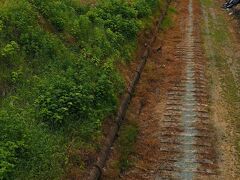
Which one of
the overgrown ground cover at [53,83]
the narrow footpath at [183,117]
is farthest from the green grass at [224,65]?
the overgrown ground cover at [53,83]

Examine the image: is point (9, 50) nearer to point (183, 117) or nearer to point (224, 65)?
point (183, 117)

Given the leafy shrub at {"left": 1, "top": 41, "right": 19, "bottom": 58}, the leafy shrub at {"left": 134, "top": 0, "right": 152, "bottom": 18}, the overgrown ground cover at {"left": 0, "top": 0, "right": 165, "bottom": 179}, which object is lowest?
the leafy shrub at {"left": 134, "top": 0, "right": 152, "bottom": 18}

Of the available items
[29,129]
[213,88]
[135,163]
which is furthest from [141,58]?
[29,129]

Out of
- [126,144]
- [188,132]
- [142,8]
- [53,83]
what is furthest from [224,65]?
[53,83]

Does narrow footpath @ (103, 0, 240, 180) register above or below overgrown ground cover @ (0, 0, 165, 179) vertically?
below

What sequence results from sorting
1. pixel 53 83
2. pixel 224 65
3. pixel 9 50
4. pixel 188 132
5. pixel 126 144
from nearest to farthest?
pixel 53 83, pixel 126 144, pixel 9 50, pixel 188 132, pixel 224 65

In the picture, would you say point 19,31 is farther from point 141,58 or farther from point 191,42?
point 191,42

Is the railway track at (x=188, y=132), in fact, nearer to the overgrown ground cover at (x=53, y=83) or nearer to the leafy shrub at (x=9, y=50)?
the overgrown ground cover at (x=53, y=83)

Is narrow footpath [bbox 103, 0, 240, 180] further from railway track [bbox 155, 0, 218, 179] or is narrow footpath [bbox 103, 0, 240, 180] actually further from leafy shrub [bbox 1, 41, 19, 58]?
leafy shrub [bbox 1, 41, 19, 58]

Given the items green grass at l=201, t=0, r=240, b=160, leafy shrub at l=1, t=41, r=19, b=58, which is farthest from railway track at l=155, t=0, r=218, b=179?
leafy shrub at l=1, t=41, r=19, b=58
